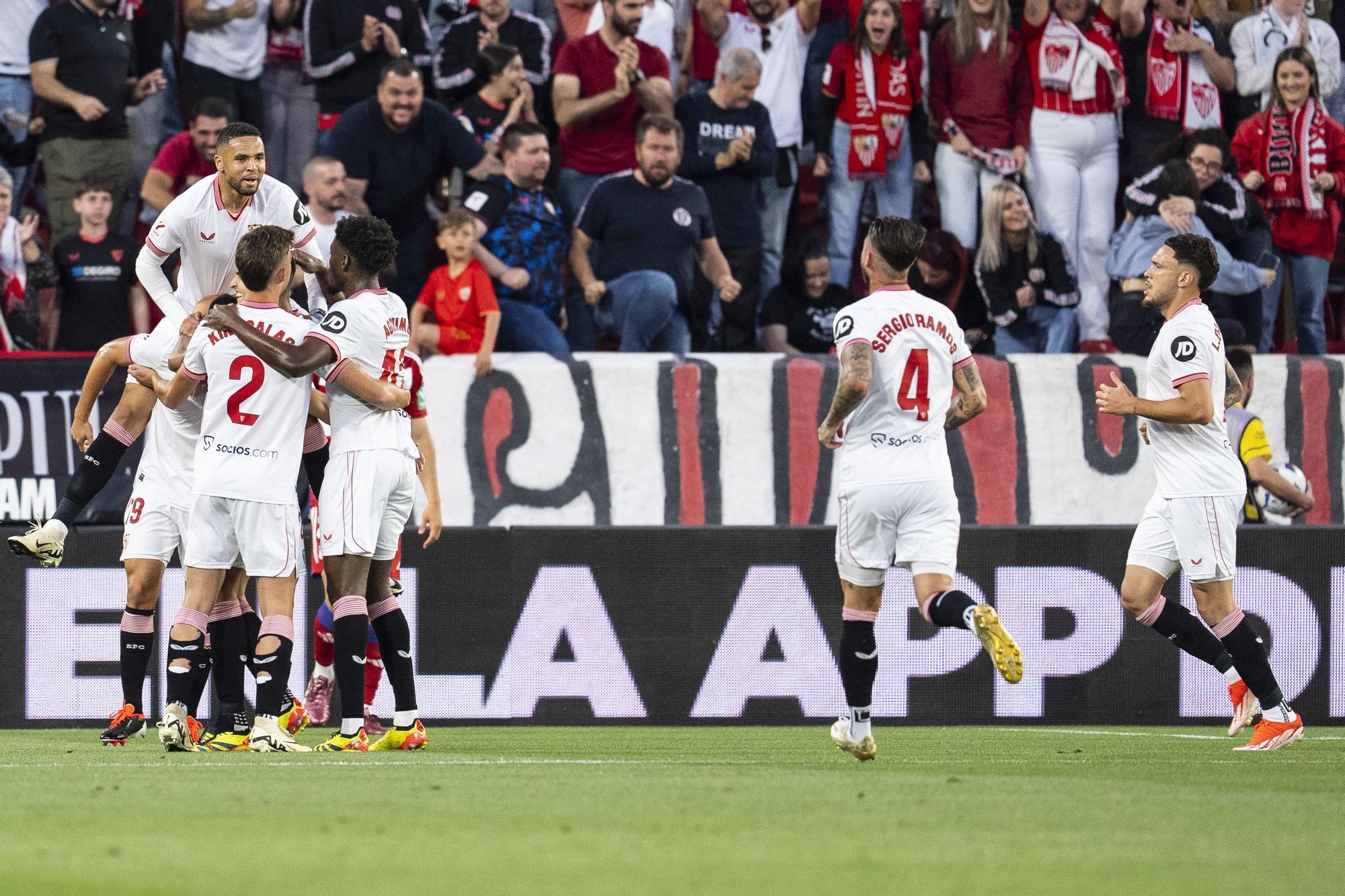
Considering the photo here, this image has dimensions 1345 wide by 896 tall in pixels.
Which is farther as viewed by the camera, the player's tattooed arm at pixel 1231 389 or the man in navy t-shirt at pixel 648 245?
the man in navy t-shirt at pixel 648 245

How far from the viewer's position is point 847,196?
13.2 m

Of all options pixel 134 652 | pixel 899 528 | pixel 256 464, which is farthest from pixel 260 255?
pixel 899 528

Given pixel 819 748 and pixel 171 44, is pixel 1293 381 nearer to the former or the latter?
pixel 819 748

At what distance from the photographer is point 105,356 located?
859 cm

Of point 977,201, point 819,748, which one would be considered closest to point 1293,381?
point 977,201

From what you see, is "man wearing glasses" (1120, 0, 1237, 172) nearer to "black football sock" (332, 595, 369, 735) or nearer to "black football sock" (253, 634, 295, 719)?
"black football sock" (332, 595, 369, 735)

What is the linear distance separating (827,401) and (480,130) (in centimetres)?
300

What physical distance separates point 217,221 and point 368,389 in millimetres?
1334

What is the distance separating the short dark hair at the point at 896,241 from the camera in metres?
7.25

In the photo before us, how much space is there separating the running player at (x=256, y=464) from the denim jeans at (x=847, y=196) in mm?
6083

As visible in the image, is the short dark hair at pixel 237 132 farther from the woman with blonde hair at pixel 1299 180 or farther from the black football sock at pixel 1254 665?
the woman with blonde hair at pixel 1299 180

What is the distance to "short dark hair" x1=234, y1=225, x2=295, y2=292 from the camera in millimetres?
7332

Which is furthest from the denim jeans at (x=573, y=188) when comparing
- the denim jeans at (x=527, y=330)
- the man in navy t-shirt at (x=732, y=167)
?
the denim jeans at (x=527, y=330)

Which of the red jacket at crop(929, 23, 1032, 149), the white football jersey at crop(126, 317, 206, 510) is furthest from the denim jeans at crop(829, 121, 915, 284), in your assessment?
the white football jersey at crop(126, 317, 206, 510)
